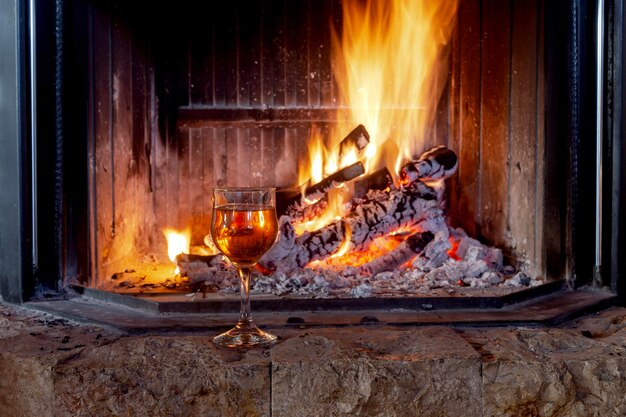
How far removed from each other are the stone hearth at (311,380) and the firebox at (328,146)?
0.39 metres

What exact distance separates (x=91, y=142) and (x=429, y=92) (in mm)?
1279

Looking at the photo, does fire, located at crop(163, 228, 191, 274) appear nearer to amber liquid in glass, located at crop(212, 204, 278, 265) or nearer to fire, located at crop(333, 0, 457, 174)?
fire, located at crop(333, 0, 457, 174)

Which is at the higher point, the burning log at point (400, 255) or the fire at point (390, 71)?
the fire at point (390, 71)

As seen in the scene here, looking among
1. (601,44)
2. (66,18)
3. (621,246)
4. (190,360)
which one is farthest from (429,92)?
(190,360)

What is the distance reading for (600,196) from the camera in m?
1.90

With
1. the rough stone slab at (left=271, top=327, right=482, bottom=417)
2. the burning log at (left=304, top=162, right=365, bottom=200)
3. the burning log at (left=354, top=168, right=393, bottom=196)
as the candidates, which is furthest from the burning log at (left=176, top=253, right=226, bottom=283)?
the rough stone slab at (left=271, top=327, right=482, bottom=417)

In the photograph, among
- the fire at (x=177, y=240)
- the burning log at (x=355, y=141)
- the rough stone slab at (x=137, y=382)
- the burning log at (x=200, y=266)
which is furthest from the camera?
the fire at (x=177, y=240)

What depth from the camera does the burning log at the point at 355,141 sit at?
248 centimetres

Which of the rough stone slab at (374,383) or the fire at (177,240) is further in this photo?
the fire at (177,240)

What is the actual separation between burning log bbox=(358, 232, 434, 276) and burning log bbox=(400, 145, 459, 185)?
0.23m

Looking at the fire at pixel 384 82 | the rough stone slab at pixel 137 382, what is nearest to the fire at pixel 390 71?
the fire at pixel 384 82

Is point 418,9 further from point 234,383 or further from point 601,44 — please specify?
point 234,383

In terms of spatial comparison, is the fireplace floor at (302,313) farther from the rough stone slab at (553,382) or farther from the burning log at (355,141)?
the burning log at (355,141)

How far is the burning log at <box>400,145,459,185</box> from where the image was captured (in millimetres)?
2424
